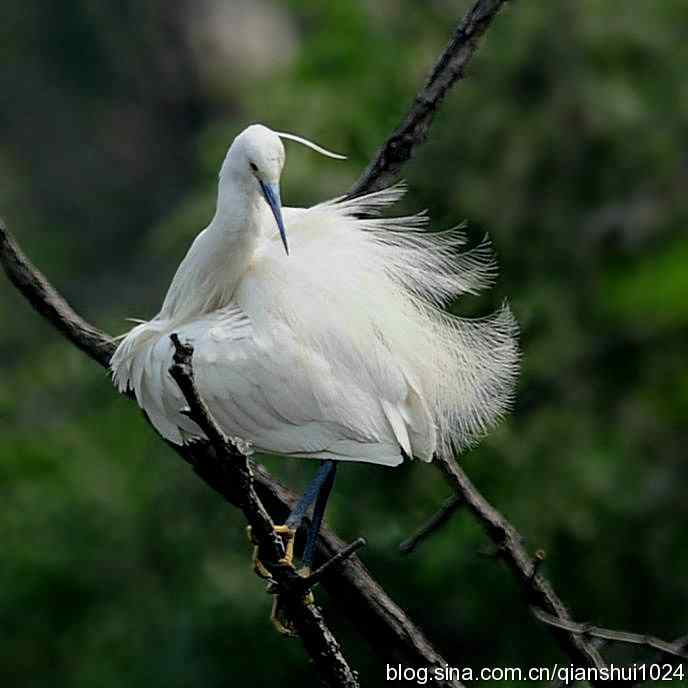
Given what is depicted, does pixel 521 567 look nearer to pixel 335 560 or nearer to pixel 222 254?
pixel 335 560

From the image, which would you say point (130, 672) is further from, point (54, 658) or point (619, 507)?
point (619, 507)

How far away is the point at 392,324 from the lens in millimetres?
3246

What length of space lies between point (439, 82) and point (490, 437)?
1.77 meters

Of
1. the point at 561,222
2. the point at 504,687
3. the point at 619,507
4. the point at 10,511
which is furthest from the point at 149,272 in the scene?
the point at 504,687

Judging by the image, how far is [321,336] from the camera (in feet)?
10.6

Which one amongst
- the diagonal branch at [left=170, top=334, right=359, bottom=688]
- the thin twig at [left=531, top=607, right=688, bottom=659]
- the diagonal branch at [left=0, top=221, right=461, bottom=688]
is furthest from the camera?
the diagonal branch at [left=0, top=221, right=461, bottom=688]

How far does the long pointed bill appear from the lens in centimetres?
313

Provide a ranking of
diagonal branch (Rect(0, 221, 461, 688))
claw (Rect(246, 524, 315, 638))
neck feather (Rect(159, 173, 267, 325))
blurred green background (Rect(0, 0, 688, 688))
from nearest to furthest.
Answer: claw (Rect(246, 524, 315, 638)) < diagonal branch (Rect(0, 221, 461, 688)) < neck feather (Rect(159, 173, 267, 325)) < blurred green background (Rect(0, 0, 688, 688))

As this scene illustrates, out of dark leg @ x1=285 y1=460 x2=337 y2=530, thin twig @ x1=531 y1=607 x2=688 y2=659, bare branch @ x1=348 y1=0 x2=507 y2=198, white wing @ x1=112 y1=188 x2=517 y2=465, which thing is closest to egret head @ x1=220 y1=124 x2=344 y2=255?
white wing @ x1=112 y1=188 x2=517 y2=465

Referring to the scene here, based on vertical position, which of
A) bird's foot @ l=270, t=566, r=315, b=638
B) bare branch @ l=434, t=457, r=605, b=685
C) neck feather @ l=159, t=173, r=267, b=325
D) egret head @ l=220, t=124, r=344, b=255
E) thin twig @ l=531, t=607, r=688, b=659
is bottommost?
bird's foot @ l=270, t=566, r=315, b=638

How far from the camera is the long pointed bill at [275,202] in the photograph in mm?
3135

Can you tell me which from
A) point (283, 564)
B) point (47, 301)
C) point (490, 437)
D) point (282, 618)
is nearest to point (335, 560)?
point (283, 564)

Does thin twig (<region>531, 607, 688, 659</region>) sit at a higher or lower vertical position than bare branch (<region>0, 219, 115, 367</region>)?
higher

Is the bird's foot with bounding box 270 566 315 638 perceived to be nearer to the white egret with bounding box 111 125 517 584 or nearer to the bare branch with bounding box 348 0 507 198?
the white egret with bounding box 111 125 517 584
